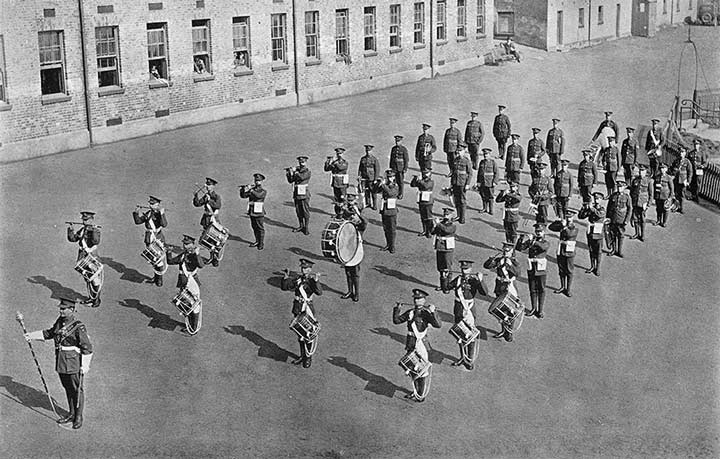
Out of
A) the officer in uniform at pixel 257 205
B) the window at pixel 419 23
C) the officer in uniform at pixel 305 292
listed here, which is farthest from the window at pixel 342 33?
the officer in uniform at pixel 305 292

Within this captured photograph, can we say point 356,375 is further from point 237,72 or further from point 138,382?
point 237,72

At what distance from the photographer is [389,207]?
68.8 feet

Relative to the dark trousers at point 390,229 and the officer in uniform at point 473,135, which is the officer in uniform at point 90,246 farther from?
the officer in uniform at point 473,135

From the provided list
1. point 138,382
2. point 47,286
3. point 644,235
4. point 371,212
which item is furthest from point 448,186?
point 138,382

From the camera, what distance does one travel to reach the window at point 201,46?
104ft

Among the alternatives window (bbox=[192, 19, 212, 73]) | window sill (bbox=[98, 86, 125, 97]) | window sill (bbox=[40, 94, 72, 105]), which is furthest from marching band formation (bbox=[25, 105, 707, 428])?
window (bbox=[192, 19, 212, 73])

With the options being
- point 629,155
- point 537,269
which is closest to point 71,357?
point 537,269

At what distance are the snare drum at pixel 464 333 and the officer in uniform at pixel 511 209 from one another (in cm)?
555

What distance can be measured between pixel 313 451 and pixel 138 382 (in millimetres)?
3164

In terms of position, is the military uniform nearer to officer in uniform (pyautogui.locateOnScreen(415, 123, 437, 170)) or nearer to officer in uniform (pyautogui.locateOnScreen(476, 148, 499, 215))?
officer in uniform (pyautogui.locateOnScreen(476, 148, 499, 215))

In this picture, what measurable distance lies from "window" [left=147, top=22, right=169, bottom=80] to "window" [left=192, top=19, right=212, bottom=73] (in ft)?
3.94

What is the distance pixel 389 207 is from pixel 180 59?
40.5 feet

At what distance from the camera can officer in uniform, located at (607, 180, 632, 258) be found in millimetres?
21312

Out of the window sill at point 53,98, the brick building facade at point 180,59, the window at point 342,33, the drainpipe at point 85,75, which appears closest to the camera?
the brick building facade at point 180,59
